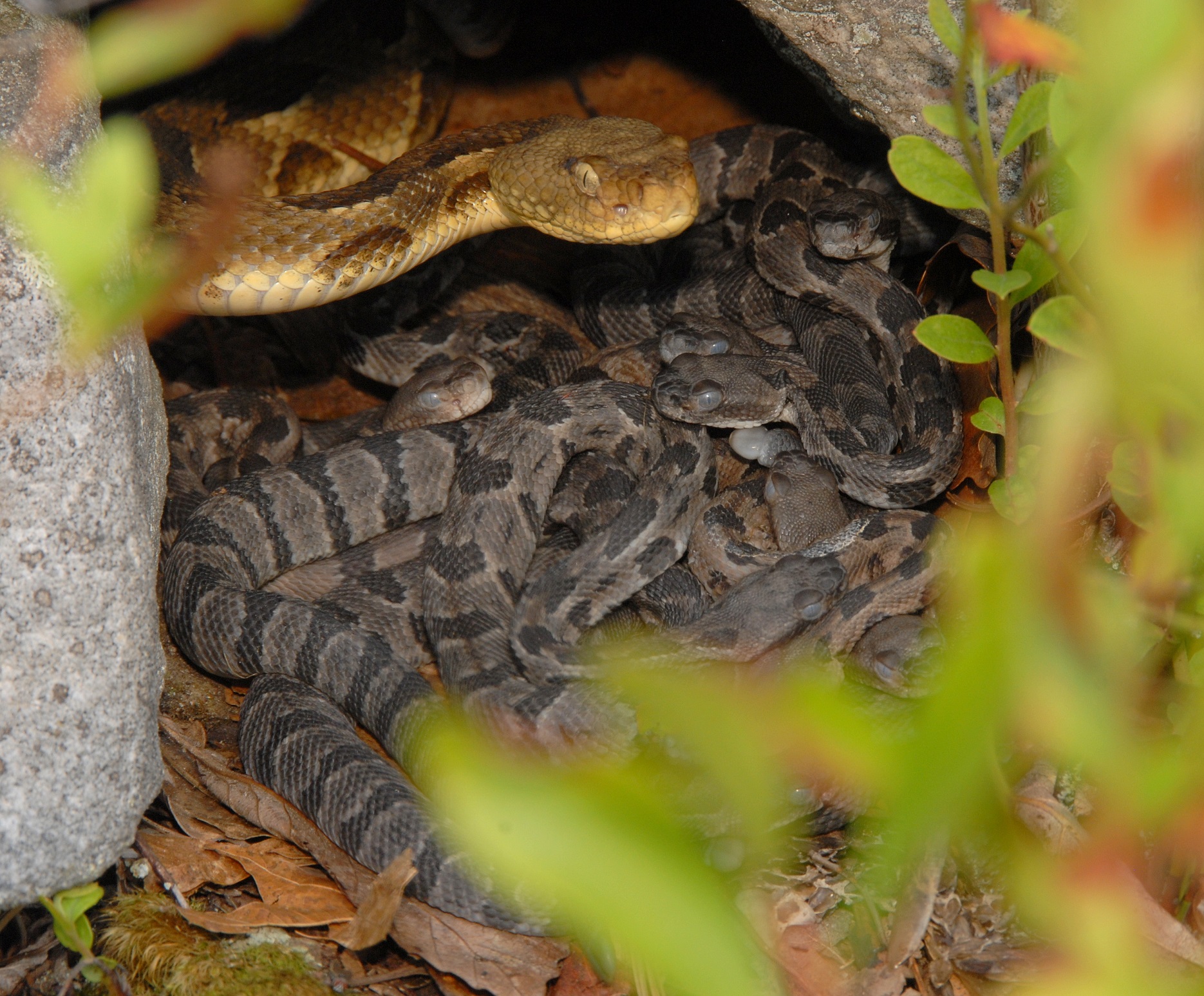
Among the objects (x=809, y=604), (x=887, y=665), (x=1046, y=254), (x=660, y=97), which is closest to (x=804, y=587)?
(x=809, y=604)

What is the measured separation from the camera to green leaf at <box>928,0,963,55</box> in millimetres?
1558

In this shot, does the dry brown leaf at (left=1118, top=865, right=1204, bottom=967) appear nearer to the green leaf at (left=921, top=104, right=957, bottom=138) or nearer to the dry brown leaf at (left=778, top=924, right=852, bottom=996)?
the dry brown leaf at (left=778, top=924, right=852, bottom=996)

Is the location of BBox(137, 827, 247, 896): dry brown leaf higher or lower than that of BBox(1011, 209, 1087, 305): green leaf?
lower

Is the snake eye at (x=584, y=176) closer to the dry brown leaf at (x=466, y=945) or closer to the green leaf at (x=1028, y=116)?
the green leaf at (x=1028, y=116)

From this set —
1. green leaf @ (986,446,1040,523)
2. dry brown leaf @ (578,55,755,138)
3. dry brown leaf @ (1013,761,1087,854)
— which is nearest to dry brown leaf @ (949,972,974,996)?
dry brown leaf @ (1013,761,1087,854)

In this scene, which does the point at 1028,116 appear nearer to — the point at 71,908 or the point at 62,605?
the point at 62,605

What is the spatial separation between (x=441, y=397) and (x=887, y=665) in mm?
2281

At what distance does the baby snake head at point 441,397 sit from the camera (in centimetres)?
470

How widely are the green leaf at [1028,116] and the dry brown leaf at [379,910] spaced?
2.13 meters

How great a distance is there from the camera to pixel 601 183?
148 inches

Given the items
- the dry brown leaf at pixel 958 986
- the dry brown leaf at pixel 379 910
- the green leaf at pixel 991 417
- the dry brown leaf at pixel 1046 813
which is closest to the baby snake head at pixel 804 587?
the dry brown leaf at pixel 1046 813

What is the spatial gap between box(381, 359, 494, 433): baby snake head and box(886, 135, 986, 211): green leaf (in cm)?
322

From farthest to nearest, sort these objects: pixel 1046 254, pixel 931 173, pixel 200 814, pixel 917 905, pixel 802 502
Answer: pixel 802 502
pixel 200 814
pixel 917 905
pixel 931 173
pixel 1046 254

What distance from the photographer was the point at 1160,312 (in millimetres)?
633
